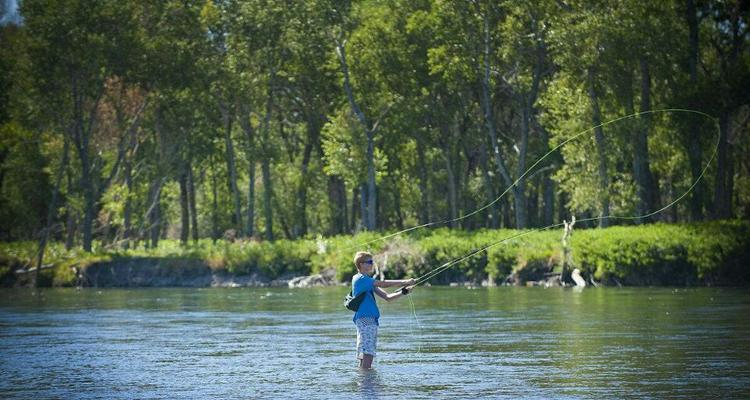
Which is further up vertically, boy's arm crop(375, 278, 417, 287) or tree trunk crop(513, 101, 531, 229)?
tree trunk crop(513, 101, 531, 229)

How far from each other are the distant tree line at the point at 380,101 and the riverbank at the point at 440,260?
4066mm

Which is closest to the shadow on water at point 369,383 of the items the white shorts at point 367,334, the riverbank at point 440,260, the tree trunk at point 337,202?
the white shorts at point 367,334

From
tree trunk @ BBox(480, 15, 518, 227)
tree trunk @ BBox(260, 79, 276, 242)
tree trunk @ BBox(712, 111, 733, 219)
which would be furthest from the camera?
tree trunk @ BBox(260, 79, 276, 242)

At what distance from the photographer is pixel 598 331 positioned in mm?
27812

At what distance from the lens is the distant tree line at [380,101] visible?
192 ft

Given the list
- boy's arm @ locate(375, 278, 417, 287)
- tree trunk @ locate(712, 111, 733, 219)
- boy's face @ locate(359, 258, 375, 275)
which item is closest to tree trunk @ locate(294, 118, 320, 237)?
tree trunk @ locate(712, 111, 733, 219)

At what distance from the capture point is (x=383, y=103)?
7325 centimetres

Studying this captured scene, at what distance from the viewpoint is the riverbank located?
48.9m

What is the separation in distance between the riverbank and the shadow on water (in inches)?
1170

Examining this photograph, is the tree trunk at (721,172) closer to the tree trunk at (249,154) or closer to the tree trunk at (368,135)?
the tree trunk at (368,135)

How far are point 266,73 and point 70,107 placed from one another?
1175 cm

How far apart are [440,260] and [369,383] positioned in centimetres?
4137

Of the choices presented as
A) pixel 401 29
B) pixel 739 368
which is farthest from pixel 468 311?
pixel 401 29

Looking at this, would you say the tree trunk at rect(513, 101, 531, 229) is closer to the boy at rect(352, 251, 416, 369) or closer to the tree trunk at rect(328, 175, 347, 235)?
the tree trunk at rect(328, 175, 347, 235)
